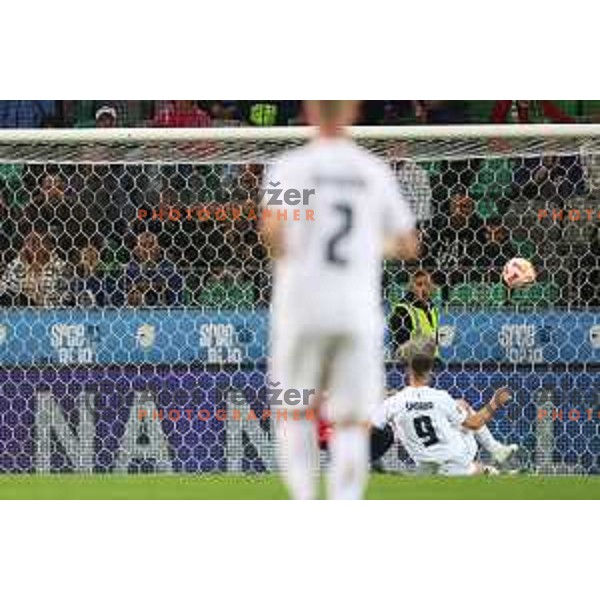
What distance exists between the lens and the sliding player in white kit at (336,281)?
4496mm

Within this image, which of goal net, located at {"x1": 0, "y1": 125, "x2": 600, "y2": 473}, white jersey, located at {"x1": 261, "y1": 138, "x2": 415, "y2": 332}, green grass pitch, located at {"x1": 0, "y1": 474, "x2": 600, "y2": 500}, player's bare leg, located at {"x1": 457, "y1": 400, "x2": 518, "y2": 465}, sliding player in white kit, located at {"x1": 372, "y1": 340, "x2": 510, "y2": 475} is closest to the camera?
white jersey, located at {"x1": 261, "y1": 138, "x2": 415, "y2": 332}

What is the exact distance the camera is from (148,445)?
577 centimetres

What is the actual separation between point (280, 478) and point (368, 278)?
67cm

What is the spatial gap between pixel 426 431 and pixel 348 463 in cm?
75

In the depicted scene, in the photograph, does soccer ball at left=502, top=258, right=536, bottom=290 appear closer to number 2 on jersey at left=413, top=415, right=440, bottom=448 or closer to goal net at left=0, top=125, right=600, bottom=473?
goal net at left=0, top=125, right=600, bottom=473

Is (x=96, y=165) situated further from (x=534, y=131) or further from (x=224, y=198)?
(x=534, y=131)

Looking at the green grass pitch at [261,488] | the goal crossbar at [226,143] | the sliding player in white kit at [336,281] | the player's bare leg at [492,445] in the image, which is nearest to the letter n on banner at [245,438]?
the green grass pitch at [261,488]

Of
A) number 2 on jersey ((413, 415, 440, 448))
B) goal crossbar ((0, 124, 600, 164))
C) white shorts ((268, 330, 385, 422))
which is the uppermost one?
goal crossbar ((0, 124, 600, 164))

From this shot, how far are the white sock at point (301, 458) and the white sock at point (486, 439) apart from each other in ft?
2.67

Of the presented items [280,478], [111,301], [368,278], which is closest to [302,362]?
[368,278]

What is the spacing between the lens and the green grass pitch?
16.4 ft

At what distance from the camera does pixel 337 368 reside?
4.54 m

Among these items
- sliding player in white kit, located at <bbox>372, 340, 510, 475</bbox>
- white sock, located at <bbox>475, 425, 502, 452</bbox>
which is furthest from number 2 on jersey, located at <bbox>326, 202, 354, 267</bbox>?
white sock, located at <bbox>475, 425, 502, 452</bbox>
